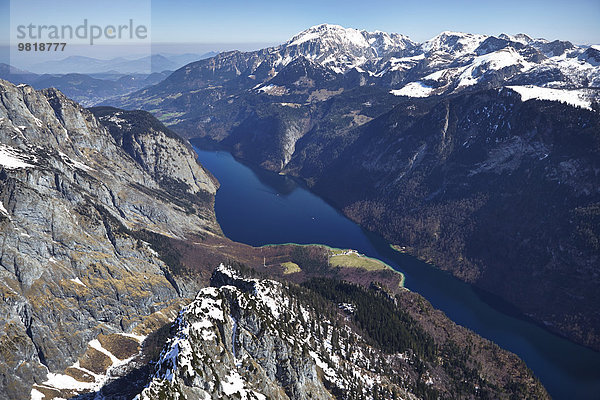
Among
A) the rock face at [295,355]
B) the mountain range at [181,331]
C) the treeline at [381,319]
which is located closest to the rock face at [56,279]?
the mountain range at [181,331]

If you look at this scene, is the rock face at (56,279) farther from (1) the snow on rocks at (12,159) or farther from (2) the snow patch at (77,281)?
(2) the snow patch at (77,281)

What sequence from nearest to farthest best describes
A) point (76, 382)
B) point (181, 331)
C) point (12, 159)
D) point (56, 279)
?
1. point (181, 331)
2. point (76, 382)
3. point (56, 279)
4. point (12, 159)

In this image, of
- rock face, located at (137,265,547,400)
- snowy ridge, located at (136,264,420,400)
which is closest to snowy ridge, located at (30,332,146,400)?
rock face, located at (137,265,547,400)

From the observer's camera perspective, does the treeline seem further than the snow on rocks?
No

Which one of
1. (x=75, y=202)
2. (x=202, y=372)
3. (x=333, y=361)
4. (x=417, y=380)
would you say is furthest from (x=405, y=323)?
(x=75, y=202)

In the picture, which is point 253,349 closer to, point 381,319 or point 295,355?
point 295,355

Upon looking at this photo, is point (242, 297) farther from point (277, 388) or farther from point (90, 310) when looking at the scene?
point (90, 310)

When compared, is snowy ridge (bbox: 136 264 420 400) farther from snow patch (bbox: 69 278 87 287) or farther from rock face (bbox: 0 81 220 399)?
snow patch (bbox: 69 278 87 287)

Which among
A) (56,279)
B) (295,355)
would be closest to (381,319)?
(295,355)
